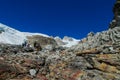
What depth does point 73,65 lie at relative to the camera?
73.0 ft

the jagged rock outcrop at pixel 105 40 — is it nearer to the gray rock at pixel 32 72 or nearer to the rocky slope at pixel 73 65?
the rocky slope at pixel 73 65

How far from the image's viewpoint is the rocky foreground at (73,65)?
20016 millimetres

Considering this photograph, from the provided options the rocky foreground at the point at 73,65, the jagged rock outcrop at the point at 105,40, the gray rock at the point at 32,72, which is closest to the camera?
the rocky foreground at the point at 73,65

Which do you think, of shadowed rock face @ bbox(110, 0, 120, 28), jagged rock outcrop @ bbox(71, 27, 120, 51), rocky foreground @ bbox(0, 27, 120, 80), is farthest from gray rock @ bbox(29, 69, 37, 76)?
shadowed rock face @ bbox(110, 0, 120, 28)

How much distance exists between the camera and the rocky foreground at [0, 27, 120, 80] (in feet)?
65.7

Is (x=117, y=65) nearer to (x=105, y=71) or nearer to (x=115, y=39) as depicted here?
(x=105, y=71)

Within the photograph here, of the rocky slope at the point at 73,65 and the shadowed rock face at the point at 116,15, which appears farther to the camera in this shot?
the shadowed rock face at the point at 116,15

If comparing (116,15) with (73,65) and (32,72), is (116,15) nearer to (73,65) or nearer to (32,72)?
(73,65)

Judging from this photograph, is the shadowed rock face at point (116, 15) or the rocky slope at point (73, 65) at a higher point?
the shadowed rock face at point (116, 15)

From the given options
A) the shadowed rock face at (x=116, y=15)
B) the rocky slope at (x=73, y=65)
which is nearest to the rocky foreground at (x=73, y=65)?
the rocky slope at (x=73, y=65)

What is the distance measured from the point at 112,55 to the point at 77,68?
3.45 meters

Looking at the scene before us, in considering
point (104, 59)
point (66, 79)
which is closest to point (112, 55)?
point (104, 59)

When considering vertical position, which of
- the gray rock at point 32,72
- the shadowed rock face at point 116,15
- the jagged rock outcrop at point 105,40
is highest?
the shadowed rock face at point 116,15

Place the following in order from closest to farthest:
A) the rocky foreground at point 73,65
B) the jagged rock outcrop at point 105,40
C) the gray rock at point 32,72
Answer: the rocky foreground at point 73,65, the gray rock at point 32,72, the jagged rock outcrop at point 105,40
